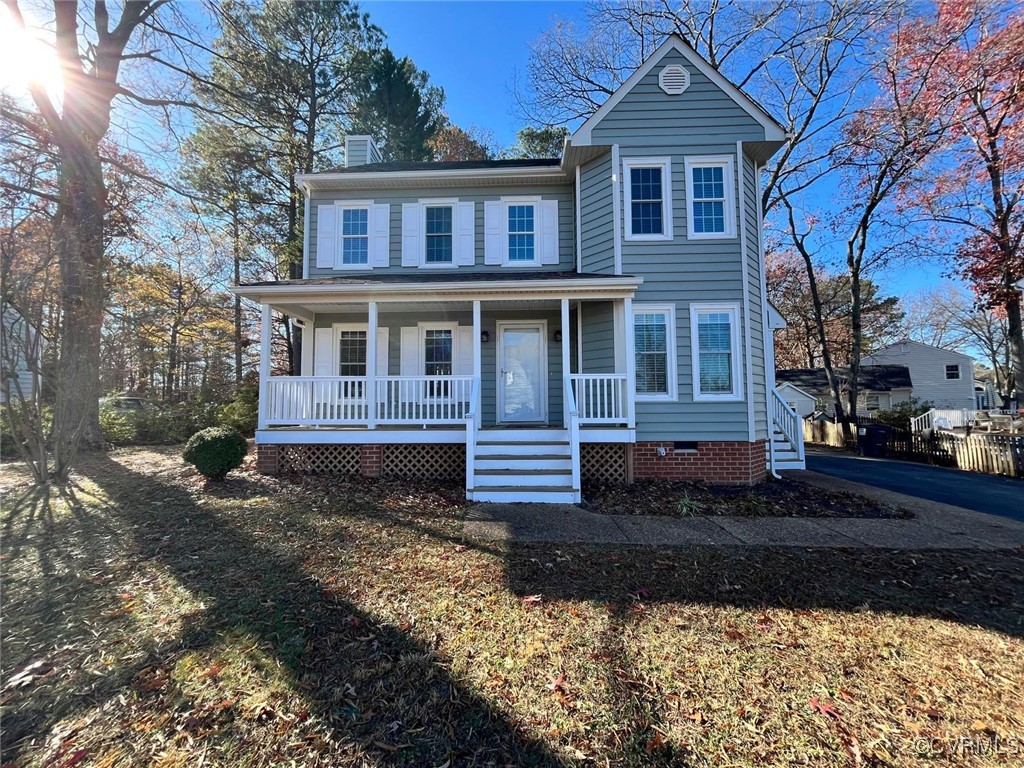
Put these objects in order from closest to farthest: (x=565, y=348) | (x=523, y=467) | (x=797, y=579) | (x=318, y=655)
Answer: (x=318, y=655), (x=797, y=579), (x=523, y=467), (x=565, y=348)

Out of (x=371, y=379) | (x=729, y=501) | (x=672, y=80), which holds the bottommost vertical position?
(x=729, y=501)

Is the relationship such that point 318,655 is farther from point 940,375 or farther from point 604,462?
point 940,375

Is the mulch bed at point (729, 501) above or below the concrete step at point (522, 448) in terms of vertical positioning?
below

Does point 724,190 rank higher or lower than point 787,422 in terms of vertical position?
higher

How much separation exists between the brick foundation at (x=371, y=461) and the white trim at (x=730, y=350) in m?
6.26

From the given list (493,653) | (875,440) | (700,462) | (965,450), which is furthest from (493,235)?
(875,440)

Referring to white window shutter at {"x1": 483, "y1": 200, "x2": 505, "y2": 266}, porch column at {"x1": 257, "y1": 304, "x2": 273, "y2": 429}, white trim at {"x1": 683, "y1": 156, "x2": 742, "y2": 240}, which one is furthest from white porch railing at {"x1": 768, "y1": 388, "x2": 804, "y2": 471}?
porch column at {"x1": 257, "y1": 304, "x2": 273, "y2": 429}

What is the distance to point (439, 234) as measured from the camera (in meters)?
10.4

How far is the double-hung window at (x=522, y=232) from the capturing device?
33.7ft

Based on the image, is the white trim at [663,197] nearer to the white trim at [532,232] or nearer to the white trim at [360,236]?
the white trim at [532,232]

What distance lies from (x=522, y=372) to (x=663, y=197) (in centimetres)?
471

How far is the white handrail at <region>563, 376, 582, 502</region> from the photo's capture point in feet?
23.1

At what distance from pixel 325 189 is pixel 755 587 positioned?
11538 millimetres

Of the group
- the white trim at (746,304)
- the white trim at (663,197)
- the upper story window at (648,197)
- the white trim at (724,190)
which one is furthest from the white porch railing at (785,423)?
the upper story window at (648,197)
